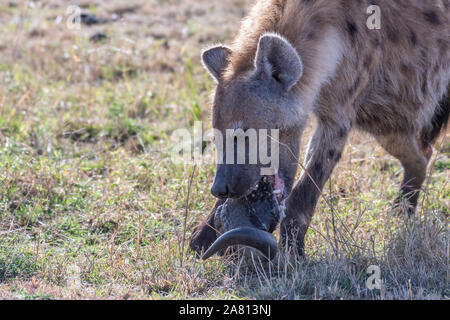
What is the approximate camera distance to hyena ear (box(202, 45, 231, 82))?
10.4ft

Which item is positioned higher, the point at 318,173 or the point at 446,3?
the point at 446,3

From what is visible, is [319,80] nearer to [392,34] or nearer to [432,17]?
[392,34]

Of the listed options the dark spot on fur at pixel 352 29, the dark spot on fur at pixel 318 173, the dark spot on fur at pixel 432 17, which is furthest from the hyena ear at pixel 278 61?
the dark spot on fur at pixel 432 17

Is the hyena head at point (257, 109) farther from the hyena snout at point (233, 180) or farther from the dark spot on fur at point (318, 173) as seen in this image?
the dark spot on fur at point (318, 173)

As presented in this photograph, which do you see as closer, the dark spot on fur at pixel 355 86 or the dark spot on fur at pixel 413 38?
the dark spot on fur at pixel 355 86

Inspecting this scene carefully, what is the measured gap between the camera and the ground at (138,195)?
296 centimetres

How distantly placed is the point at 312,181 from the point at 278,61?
2.10ft

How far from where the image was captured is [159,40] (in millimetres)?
6504

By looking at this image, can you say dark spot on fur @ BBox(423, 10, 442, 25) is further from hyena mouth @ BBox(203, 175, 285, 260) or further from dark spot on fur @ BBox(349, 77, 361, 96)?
hyena mouth @ BBox(203, 175, 285, 260)

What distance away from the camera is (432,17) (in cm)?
356

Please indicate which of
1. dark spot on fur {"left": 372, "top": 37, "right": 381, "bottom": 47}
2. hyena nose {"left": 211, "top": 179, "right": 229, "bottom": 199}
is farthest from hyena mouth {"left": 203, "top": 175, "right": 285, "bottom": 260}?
dark spot on fur {"left": 372, "top": 37, "right": 381, "bottom": 47}

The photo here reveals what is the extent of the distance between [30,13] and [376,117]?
442 cm

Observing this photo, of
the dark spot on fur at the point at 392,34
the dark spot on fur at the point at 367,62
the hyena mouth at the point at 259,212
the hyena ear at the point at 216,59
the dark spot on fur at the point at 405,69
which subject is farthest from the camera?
the dark spot on fur at the point at 405,69

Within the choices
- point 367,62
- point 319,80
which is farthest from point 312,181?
point 367,62
